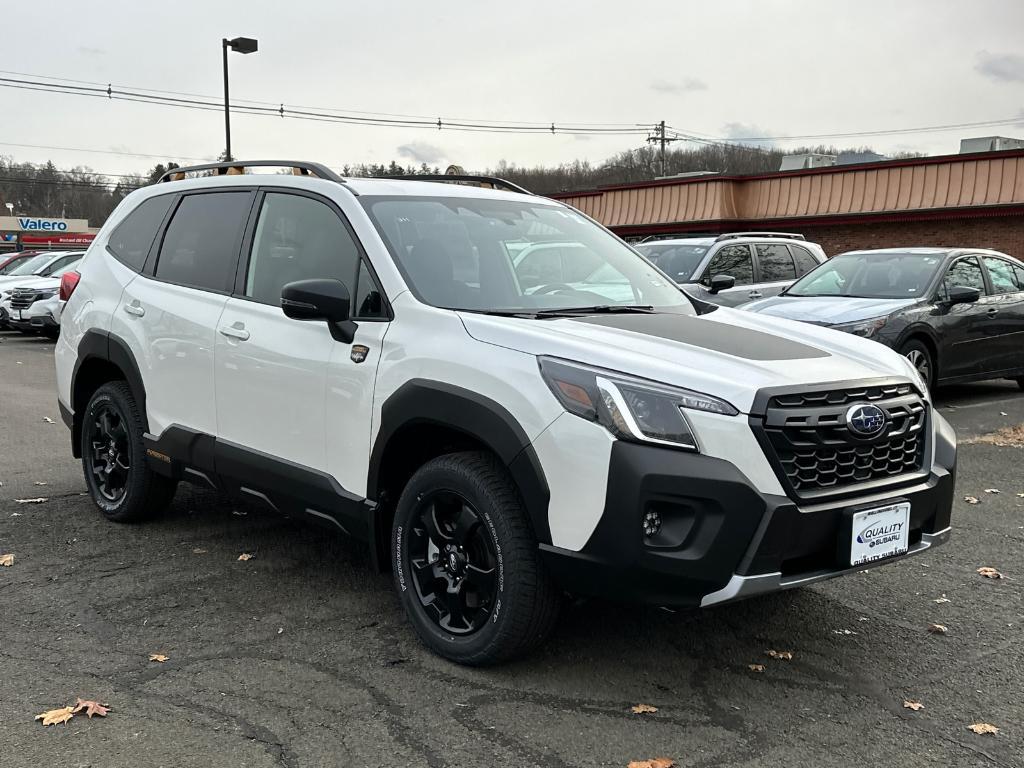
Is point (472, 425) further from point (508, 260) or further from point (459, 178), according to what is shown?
point (459, 178)

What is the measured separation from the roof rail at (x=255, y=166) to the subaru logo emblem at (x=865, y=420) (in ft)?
7.58

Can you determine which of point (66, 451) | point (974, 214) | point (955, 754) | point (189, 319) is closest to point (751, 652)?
point (955, 754)

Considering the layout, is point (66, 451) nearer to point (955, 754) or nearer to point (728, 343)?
point (728, 343)

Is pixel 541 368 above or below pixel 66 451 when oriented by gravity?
above

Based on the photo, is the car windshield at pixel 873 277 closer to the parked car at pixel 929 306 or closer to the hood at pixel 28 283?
the parked car at pixel 929 306

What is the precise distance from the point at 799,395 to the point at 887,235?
21.4 meters

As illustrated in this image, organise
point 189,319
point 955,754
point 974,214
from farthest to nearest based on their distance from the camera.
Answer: point 974,214
point 189,319
point 955,754

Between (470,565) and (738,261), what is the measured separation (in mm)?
9998

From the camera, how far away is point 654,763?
310 cm

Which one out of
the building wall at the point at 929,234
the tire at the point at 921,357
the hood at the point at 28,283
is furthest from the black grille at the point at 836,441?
the building wall at the point at 929,234

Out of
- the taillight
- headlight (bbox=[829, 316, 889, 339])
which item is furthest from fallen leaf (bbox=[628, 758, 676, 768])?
headlight (bbox=[829, 316, 889, 339])

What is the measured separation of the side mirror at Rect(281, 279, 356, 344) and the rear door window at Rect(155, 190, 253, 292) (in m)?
0.98

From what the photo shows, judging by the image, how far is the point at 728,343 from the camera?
3.81 meters

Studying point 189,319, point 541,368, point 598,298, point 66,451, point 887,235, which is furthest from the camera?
point 887,235
